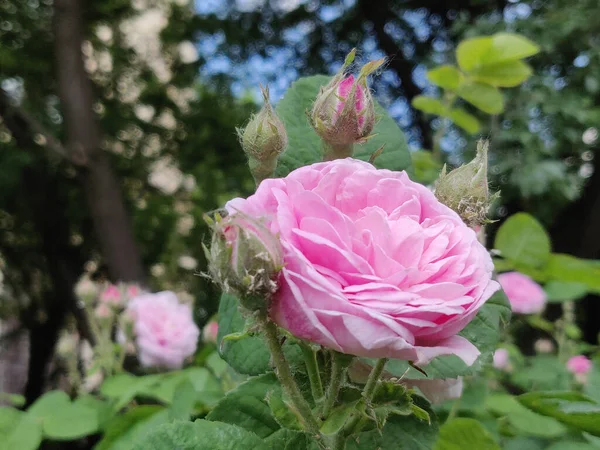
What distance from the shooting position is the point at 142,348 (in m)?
1.01

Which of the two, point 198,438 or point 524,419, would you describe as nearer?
point 198,438

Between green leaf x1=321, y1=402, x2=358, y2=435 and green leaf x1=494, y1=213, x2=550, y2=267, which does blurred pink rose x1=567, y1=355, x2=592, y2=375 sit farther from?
green leaf x1=321, y1=402, x2=358, y2=435

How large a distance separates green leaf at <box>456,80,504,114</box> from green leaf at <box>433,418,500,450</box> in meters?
0.51

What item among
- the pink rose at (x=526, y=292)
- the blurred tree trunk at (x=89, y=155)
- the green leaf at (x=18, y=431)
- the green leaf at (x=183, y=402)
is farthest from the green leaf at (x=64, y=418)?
the blurred tree trunk at (x=89, y=155)

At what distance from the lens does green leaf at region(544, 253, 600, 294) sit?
67 cm

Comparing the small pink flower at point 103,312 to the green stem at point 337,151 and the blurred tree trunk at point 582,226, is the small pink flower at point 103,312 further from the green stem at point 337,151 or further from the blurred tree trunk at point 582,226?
the blurred tree trunk at point 582,226

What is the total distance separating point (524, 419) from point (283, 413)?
474mm

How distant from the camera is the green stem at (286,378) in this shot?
265mm

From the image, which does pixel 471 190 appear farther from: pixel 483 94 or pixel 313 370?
pixel 483 94

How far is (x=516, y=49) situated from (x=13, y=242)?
12.7ft

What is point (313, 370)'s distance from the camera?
0.29 metres

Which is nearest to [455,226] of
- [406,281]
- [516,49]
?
[406,281]

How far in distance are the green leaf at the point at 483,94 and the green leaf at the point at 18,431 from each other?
67 cm

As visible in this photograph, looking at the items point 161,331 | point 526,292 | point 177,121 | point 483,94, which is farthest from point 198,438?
point 177,121
